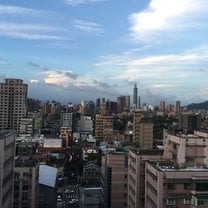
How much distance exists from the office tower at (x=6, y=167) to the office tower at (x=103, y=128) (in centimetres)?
7700

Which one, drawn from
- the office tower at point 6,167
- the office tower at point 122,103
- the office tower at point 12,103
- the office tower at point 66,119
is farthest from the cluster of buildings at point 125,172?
the office tower at point 122,103

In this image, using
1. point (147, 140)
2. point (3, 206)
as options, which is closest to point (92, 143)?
point (147, 140)

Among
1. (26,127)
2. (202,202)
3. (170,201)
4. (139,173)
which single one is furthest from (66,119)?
(202,202)

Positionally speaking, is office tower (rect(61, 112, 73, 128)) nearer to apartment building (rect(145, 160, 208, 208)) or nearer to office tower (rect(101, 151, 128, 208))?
office tower (rect(101, 151, 128, 208))

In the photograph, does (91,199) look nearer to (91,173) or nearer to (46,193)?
(46,193)

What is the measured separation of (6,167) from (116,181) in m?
17.2

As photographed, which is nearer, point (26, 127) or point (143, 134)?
point (143, 134)

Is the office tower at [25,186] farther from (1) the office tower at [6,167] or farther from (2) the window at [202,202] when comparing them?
(2) the window at [202,202]

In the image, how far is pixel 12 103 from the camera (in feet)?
332

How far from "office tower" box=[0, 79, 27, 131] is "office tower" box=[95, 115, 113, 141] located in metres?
16.9

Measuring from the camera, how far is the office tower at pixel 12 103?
99125 millimetres

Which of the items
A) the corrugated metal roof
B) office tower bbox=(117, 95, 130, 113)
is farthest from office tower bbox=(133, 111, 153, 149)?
office tower bbox=(117, 95, 130, 113)

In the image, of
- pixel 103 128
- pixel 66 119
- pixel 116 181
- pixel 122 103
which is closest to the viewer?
pixel 116 181

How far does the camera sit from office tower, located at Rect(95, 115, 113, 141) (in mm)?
103750
